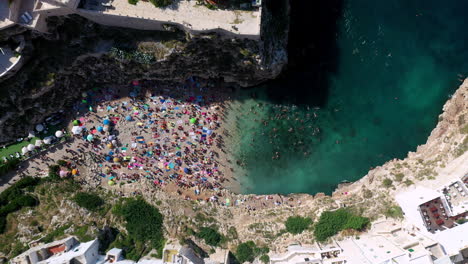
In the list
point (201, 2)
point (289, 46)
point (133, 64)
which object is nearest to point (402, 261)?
point (289, 46)

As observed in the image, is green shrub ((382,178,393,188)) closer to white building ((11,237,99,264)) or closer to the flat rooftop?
the flat rooftop


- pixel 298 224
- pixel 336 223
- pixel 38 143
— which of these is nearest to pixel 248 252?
pixel 298 224

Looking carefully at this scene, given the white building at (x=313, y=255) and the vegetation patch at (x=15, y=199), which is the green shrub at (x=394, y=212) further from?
the vegetation patch at (x=15, y=199)

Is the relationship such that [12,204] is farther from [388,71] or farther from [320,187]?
[388,71]

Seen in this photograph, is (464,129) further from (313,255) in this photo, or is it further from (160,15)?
(160,15)

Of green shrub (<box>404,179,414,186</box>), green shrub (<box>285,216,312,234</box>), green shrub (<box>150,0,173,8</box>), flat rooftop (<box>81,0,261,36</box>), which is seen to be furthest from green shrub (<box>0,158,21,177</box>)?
green shrub (<box>404,179,414,186</box>)
